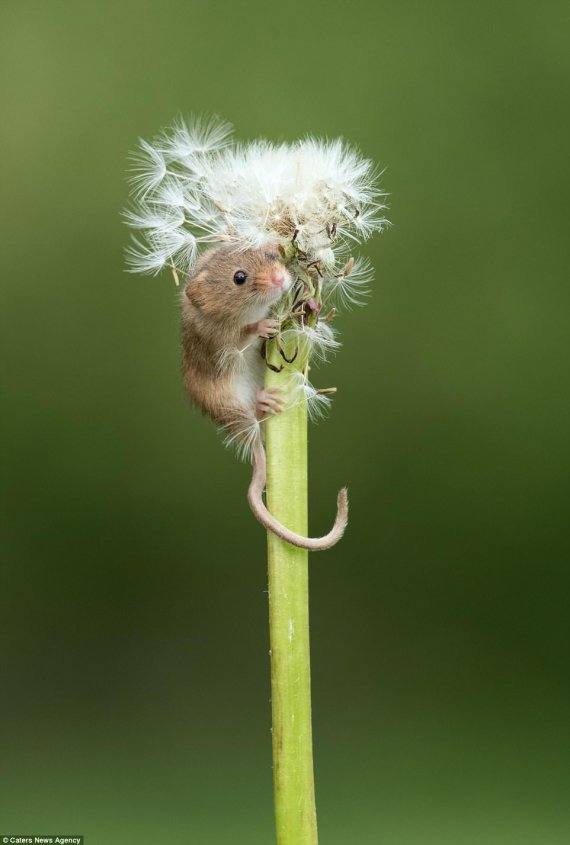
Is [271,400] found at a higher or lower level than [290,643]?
higher

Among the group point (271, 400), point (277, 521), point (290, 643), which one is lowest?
point (290, 643)

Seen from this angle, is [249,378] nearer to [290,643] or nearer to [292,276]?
[292,276]

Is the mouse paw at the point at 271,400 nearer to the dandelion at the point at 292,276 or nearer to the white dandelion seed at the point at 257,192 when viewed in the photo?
the dandelion at the point at 292,276

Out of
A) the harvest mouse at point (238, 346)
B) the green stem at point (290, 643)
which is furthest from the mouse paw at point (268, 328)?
the green stem at point (290, 643)

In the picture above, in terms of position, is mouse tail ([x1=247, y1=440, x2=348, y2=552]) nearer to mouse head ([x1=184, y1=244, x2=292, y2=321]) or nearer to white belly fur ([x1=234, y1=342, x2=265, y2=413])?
white belly fur ([x1=234, y1=342, x2=265, y2=413])

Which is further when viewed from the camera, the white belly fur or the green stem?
the white belly fur

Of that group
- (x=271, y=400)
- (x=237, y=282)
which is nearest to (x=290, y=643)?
(x=271, y=400)

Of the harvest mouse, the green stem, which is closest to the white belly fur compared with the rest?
the harvest mouse

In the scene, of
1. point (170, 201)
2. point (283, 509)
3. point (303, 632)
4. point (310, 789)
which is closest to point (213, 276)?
point (170, 201)
